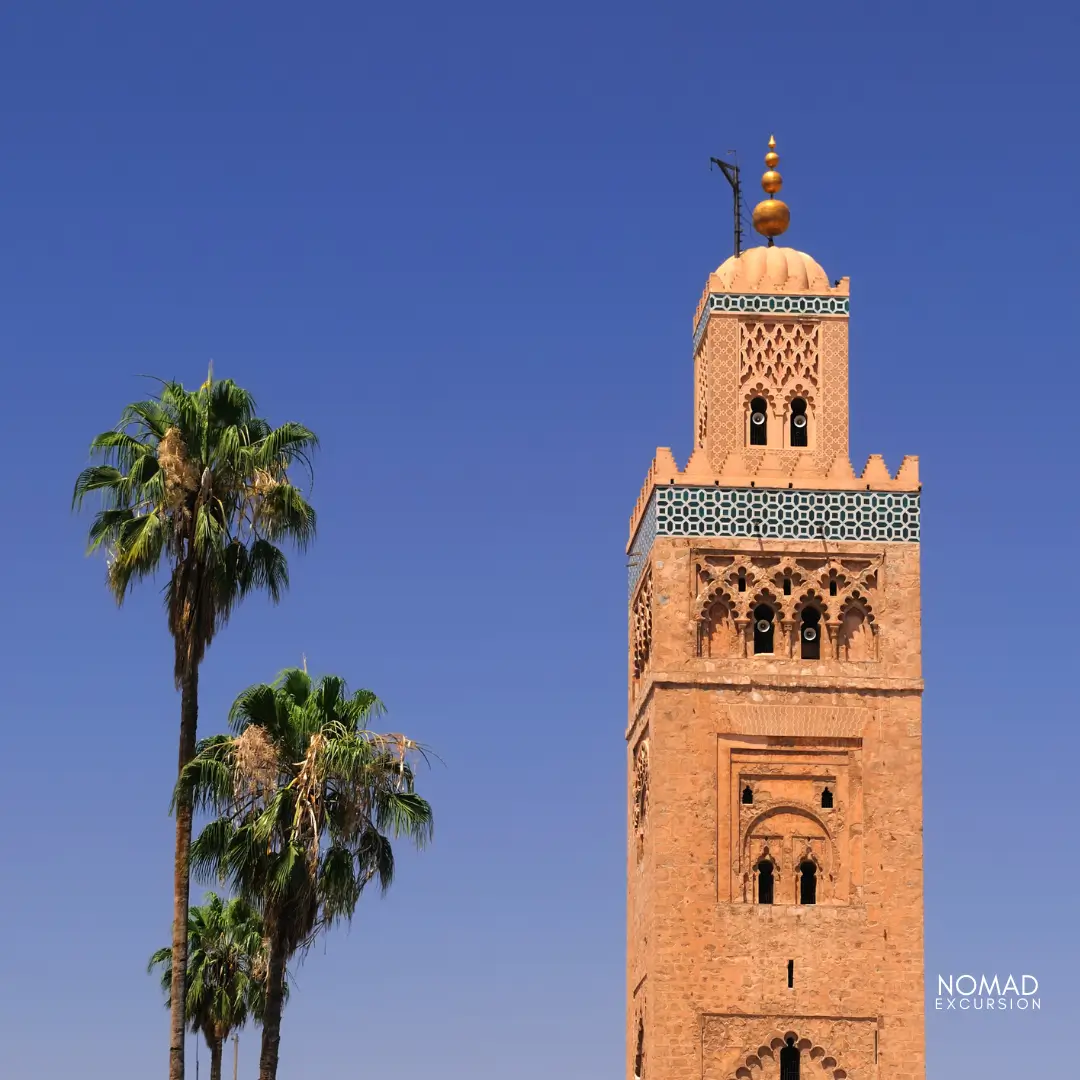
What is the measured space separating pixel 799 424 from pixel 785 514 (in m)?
2.31

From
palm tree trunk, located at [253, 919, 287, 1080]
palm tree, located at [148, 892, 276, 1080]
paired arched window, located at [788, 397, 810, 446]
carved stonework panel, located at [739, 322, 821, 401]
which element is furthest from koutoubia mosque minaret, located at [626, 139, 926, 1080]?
palm tree trunk, located at [253, 919, 287, 1080]

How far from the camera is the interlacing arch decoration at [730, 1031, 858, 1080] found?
33.1 metres

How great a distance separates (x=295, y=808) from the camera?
83.3 ft

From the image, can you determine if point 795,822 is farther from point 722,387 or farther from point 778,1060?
point 722,387

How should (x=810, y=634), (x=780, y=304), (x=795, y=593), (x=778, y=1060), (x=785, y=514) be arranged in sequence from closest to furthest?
(x=778, y=1060) < (x=795, y=593) < (x=810, y=634) < (x=785, y=514) < (x=780, y=304)

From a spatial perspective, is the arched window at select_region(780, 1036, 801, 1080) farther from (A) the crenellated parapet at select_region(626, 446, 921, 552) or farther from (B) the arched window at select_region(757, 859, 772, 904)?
(A) the crenellated parapet at select_region(626, 446, 921, 552)

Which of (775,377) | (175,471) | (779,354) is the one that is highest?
(779,354)

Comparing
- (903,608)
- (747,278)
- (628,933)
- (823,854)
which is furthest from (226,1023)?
(747,278)

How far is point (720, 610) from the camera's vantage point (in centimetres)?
3512

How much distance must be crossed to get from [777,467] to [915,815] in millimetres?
6079

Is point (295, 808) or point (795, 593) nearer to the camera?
point (295, 808)

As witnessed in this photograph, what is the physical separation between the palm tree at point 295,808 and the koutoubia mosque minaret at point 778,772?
8717mm

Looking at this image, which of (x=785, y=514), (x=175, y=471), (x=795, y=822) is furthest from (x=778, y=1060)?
(x=175, y=471)

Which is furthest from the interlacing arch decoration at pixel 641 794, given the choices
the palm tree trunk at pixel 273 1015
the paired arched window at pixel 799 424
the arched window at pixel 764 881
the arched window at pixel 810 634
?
the palm tree trunk at pixel 273 1015
